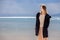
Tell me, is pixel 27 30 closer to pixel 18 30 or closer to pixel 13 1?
pixel 18 30

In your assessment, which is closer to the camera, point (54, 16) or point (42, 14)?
point (42, 14)

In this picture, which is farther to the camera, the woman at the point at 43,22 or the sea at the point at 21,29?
the sea at the point at 21,29

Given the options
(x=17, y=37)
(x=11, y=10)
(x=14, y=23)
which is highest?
(x=11, y=10)

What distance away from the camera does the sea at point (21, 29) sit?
5.69 metres

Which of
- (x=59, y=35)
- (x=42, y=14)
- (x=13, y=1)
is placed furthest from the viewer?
(x=13, y=1)

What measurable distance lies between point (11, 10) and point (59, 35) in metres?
1.73

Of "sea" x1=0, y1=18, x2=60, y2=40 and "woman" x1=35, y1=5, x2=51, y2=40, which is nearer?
"woman" x1=35, y1=5, x2=51, y2=40

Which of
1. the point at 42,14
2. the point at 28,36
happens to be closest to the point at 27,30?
the point at 28,36

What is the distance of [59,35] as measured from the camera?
563 centimetres

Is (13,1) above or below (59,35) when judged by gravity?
above

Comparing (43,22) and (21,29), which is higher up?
(43,22)

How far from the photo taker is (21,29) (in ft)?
19.4

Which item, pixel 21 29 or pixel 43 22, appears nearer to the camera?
pixel 43 22

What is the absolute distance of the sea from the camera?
569cm
